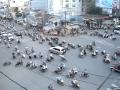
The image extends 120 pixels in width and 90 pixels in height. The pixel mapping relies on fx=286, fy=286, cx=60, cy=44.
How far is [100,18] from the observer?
5578 centimetres

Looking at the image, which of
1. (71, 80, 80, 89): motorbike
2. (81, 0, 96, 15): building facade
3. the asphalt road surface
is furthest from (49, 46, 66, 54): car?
(81, 0, 96, 15): building facade

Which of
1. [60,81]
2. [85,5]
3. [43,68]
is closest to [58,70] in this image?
[43,68]

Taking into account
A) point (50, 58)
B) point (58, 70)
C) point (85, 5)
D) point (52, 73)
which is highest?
point (85, 5)

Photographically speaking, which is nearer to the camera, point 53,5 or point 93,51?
point 93,51

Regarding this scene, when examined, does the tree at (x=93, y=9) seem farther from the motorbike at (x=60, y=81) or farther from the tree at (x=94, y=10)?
the motorbike at (x=60, y=81)

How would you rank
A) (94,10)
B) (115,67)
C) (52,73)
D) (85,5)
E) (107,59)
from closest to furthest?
(52,73), (115,67), (107,59), (94,10), (85,5)

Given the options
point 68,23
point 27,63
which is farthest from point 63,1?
point 27,63

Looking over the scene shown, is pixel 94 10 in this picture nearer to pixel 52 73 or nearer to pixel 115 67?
pixel 115 67

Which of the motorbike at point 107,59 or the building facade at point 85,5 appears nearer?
the motorbike at point 107,59

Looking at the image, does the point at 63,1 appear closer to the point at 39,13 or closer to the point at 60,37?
the point at 39,13

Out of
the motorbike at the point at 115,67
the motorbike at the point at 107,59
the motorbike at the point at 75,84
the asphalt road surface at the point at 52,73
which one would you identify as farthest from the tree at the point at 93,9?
the motorbike at the point at 75,84

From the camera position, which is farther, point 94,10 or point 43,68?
point 94,10

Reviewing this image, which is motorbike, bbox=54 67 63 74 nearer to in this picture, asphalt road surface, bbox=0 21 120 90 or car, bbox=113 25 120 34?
asphalt road surface, bbox=0 21 120 90

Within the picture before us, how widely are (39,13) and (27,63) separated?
107ft
